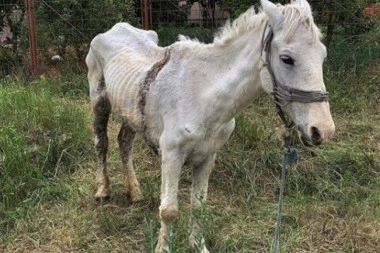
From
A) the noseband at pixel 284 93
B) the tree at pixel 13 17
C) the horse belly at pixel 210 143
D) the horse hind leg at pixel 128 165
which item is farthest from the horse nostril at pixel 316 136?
the tree at pixel 13 17

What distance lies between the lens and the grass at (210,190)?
353cm

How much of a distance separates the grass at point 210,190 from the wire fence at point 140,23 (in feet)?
4.62

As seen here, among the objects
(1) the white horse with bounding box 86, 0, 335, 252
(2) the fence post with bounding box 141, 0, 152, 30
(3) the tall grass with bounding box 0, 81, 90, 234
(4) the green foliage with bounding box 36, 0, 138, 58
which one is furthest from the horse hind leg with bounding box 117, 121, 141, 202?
(4) the green foliage with bounding box 36, 0, 138, 58

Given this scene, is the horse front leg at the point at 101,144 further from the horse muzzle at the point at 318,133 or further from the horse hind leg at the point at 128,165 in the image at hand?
the horse muzzle at the point at 318,133

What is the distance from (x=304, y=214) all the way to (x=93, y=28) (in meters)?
5.02

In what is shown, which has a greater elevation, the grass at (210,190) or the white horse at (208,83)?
the white horse at (208,83)

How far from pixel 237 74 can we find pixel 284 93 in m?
0.42

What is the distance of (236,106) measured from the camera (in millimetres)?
2812

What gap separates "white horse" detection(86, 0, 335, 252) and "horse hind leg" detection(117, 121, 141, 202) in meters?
0.47

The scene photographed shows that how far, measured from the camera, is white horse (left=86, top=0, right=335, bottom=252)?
2340mm

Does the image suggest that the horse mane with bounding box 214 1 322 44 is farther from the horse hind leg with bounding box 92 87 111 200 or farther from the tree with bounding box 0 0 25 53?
the tree with bounding box 0 0 25 53

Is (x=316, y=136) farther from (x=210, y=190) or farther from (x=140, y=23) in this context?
(x=140, y=23)

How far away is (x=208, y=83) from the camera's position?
2908 millimetres

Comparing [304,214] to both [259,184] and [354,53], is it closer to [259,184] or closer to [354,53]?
[259,184]
